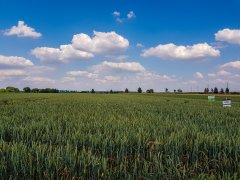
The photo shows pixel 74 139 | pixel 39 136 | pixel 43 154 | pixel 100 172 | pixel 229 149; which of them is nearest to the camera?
pixel 100 172

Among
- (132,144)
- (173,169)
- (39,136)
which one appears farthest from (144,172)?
(39,136)

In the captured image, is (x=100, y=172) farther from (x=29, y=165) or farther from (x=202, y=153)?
(x=202, y=153)

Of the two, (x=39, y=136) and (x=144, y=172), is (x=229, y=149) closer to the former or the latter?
(x=144, y=172)

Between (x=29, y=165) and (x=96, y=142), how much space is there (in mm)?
1832

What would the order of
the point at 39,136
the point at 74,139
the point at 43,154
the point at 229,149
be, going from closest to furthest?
the point at 43,154
the point at 229,149
the point at 74,139
the point at 39,136

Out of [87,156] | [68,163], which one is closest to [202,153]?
[87,156]

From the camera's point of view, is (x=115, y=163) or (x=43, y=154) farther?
(x=115, y=163)

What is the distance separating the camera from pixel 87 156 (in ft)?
15.6

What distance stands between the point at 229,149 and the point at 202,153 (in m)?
0.53

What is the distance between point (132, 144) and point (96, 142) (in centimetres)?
77

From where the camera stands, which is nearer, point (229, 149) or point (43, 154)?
point (43, 154)

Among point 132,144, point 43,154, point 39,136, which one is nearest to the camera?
point 43,154

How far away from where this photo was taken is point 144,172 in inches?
173

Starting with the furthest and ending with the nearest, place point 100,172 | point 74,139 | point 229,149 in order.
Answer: point 74,139, point 229,149, point 100,172
